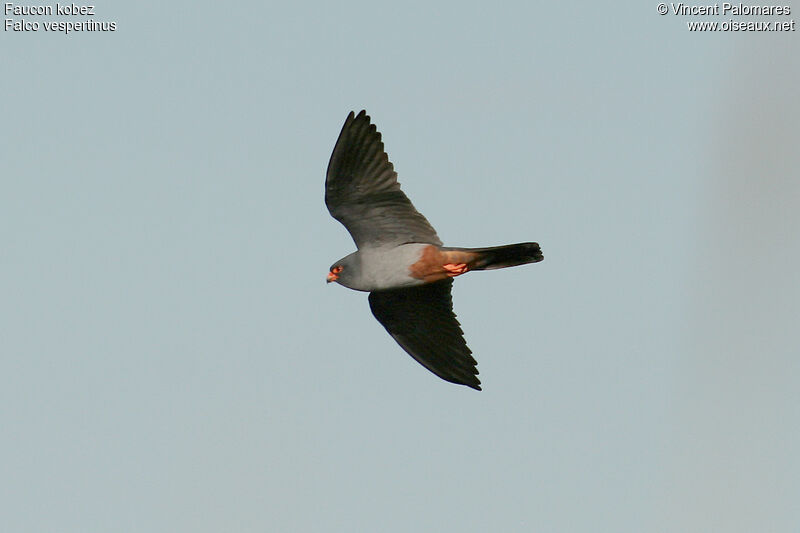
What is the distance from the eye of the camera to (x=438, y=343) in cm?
1647

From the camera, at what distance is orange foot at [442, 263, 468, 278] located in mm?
14875

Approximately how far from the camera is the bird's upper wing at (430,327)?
16328mm

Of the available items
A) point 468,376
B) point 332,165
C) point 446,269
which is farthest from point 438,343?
point 332,165

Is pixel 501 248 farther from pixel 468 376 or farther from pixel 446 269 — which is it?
pixel 468 376

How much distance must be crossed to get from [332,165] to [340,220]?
669 millimetres

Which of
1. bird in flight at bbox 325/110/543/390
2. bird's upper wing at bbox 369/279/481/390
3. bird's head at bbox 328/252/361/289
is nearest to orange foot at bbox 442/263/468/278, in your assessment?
bird in flight at bbox 325/110/543/390

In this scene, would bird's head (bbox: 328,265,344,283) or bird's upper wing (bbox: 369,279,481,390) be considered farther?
bird's upper wing (bbox: 369,279,481,390)

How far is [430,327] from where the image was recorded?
1644 cm

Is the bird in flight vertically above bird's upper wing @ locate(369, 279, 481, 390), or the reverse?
the bird in flight

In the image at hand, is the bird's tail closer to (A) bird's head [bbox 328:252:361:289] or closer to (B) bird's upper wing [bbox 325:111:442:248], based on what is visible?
(B) bird's upper wing [bbox 325:111:442:248]

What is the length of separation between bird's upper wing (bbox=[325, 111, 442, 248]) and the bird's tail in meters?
0.50

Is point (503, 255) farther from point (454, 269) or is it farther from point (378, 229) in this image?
point (378, 229)

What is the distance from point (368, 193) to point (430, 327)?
2.29 metres

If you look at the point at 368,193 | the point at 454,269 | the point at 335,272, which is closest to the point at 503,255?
the point at 454,269
